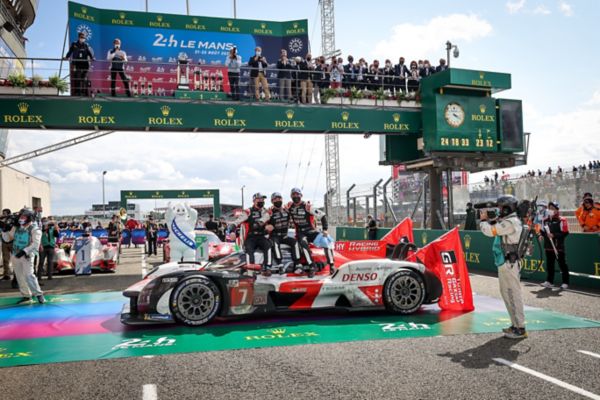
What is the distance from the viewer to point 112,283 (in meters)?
12.5

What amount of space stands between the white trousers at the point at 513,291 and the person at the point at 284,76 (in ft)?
34.5

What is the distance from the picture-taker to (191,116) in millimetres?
14289

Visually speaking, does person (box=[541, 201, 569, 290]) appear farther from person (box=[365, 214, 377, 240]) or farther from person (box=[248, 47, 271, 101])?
person (box=[248, 47, 271, 101])

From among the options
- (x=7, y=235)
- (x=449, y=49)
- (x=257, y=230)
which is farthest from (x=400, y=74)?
(x=7, y=235)

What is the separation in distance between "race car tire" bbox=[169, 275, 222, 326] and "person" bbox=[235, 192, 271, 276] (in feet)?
2.80

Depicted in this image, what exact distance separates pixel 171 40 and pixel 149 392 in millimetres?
15788

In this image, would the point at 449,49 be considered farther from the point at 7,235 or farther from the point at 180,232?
the point at 7,235

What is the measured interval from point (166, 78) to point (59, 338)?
12830mm

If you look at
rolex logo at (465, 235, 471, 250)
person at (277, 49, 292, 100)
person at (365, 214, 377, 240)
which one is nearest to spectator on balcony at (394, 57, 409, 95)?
person at (277, 49, 292, 100)


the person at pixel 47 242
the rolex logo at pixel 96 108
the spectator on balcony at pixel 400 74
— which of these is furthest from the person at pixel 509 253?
the spectator on balcony at pixel 400 74

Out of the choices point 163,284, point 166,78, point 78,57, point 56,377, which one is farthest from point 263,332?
point 166,78

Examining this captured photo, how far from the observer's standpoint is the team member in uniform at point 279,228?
26.0ft

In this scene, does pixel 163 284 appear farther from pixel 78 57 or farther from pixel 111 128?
pixel 78 57

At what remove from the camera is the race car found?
22.3ft
